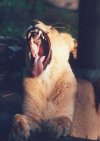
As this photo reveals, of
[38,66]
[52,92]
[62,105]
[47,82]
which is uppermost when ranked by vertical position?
[38,66]

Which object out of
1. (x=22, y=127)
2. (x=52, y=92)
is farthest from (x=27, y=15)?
(x=22, y=127)

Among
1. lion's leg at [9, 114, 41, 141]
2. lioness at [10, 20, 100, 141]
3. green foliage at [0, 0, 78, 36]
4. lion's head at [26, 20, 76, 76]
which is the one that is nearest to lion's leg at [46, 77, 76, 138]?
lioness at [10, 20, 100, 141]

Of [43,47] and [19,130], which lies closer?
[19,130]

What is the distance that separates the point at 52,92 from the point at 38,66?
39cm

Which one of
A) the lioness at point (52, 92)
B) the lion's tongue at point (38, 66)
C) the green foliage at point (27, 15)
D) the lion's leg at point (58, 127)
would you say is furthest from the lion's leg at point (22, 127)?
the green foliage at point (27, 15)

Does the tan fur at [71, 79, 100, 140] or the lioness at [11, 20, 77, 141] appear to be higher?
the lioness at [11, 20, 77, 141]

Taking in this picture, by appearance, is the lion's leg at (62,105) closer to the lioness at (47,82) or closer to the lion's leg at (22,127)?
the lioness at (47,82)

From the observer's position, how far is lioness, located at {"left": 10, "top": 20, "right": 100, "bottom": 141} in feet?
20.8

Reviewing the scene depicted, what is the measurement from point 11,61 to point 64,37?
1391 mm

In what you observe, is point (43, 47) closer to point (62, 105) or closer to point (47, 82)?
point (47, 82)

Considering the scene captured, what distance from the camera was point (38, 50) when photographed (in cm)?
649

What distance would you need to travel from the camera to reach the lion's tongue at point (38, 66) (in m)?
6.35

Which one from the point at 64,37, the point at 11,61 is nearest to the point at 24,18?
the point at 11,61

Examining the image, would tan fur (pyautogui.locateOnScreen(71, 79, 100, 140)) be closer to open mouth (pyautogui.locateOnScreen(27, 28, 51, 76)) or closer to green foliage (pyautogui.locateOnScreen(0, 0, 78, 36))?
open mouth (pyautogui.locateOnScreen(27, 28, 51, 76))
